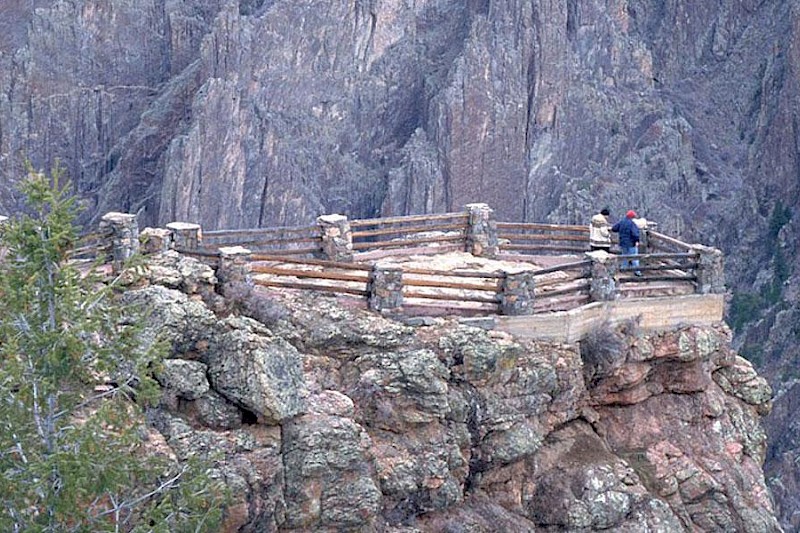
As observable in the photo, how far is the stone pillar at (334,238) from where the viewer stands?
3350 centimetres

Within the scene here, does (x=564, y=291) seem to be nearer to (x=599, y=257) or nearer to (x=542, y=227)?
(x=599, y=257)

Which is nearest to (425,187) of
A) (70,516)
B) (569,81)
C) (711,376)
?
(569,81)

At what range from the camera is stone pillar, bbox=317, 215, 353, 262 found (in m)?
33.5

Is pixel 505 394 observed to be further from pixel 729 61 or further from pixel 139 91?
pixel 729 61

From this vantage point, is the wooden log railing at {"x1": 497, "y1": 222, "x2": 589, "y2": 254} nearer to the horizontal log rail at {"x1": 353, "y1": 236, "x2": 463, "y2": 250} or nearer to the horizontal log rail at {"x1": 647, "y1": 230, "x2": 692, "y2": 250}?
the horizontal log rail at {"x1": 353, "y1": 236, "x2": 463, "y2": 250}

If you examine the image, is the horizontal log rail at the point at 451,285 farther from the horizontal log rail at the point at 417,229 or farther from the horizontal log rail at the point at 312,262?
the horizontal log rail at the point at 417,229

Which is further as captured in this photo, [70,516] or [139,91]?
[139,91]

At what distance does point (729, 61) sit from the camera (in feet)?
598

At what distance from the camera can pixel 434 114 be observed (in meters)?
162

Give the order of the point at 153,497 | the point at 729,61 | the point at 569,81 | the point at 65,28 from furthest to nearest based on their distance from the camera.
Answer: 1. the point at 729,61
2. the point at 569,81
3. the point at 65,28
4. the point at 153,497

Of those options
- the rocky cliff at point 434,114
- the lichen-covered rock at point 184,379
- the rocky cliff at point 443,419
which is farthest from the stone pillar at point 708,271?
the rocky cliff at point 434,114

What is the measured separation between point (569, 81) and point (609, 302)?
13859cm

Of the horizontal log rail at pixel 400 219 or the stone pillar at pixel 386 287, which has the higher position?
the horizontal log rail at pixel 400 219

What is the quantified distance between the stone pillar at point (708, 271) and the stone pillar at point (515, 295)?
3837mm
